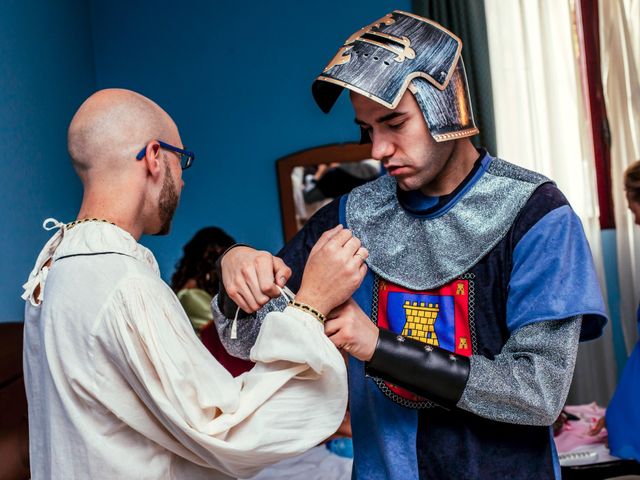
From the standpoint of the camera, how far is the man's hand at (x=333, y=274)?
4.31ft

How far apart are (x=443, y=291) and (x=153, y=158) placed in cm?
65

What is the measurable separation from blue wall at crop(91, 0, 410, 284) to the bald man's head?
3086 mm

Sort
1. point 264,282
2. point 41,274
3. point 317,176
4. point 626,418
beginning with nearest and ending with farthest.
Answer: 1. point 264,282
2. point 41,274
3. point 626,418
4. point 317,176

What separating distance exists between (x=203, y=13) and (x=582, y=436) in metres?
3.23

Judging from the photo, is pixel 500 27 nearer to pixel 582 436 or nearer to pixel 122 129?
pixel 582 436

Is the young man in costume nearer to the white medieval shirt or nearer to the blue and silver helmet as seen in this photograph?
the blue and silver helmet

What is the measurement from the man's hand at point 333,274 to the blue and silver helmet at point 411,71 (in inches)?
11.5

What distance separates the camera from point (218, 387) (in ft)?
4.42

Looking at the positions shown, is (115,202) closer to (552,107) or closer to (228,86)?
(228,86)

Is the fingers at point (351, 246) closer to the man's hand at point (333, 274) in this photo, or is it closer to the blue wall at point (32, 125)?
the man's hand at point (333, 274)

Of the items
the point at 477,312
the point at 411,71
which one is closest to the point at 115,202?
the point at 411,71

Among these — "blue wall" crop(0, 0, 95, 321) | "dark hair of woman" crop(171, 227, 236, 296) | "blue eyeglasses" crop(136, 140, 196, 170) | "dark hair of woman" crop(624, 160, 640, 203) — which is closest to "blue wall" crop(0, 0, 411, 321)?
"blue wall" crop(0, 0, 95, 321)

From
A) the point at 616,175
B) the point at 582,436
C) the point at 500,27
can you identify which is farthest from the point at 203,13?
the point at 582,436

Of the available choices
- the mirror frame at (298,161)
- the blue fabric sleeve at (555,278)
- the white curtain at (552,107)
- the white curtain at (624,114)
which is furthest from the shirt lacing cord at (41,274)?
the white curtain at (624,114)
